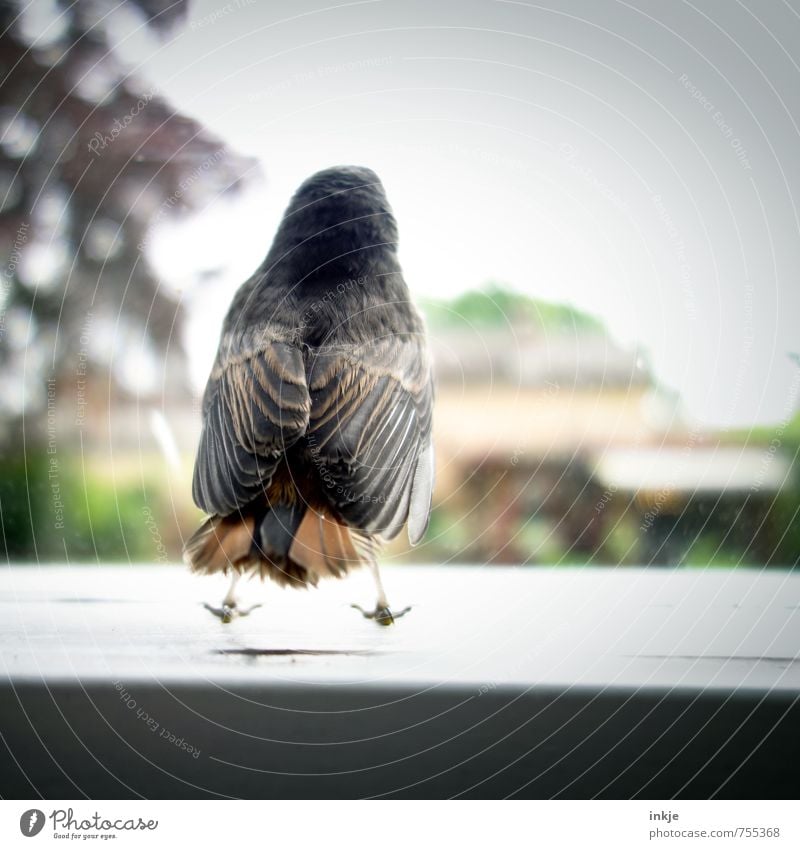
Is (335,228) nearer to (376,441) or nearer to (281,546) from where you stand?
(376,441)

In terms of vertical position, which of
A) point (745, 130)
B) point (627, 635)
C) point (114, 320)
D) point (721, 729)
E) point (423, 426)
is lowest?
point (721, 729)

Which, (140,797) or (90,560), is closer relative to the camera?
(140,797)

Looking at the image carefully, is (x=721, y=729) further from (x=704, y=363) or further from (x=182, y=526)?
(x=182, y=526)

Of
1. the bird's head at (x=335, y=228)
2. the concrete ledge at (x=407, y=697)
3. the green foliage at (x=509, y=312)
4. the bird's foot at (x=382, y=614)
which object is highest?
the bird's head at (x=335, y=228)

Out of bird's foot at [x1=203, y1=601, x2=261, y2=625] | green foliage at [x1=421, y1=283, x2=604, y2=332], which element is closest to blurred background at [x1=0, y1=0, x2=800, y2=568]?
green foliage at [x1=421, y1=283, x2=604, y2=332]

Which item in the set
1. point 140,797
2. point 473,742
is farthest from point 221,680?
point 473,742

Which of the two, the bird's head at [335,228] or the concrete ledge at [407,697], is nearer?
the concrete ledge at [407,697]

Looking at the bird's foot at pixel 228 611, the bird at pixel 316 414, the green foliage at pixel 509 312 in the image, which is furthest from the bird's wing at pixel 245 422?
the green foliage at pixel 509 312

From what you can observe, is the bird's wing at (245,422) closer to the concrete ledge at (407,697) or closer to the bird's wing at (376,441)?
the bird's wing at (376,441)
